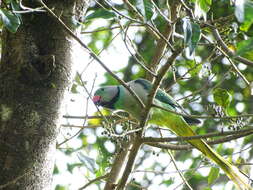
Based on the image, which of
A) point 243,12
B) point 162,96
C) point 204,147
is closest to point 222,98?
point 204,147

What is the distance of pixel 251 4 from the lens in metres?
1.29

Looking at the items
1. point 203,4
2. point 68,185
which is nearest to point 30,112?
point 203,4

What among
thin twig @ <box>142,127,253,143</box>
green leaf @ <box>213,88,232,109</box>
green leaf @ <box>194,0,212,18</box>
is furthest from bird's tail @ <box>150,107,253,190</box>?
green leaf @ <box>194,0,212,18</box>

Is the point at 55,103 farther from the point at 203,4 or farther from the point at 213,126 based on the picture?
the point at 213,126

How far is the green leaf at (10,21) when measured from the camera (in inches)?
67.9

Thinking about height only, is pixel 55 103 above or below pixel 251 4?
above

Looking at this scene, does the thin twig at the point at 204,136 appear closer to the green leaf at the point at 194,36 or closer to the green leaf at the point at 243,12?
the green leaf at the point at 194,36

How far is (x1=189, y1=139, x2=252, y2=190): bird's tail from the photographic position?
2266mm

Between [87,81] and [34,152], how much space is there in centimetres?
94

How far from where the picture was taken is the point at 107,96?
3.03m

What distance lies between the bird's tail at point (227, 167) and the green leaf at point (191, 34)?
0.88 metres

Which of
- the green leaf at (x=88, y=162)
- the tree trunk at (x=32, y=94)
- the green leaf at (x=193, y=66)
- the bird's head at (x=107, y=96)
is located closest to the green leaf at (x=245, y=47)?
the tree trunk at (x=32, y=94)

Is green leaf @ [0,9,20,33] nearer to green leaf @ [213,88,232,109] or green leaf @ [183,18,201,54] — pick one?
green leaf @ [183,18,201,54]

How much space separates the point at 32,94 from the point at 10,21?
299 millimetres
